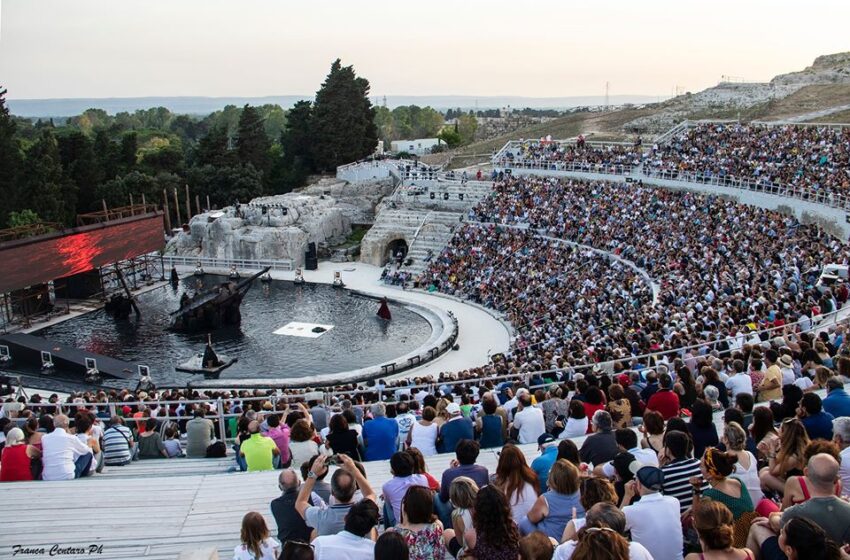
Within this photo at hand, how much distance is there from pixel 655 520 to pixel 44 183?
52.3 meters

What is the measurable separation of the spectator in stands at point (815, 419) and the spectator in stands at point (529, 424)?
11.4ft

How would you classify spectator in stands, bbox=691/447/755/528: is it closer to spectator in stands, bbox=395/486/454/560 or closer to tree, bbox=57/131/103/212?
spectator in stands, bbox=395/486/454/560

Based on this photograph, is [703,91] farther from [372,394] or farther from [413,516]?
[413,516]

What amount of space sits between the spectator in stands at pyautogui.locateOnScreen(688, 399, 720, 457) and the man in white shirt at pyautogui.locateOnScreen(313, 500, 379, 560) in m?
4.13

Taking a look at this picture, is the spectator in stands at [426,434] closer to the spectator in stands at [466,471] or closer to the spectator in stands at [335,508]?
the spectator in stands at [466,471]

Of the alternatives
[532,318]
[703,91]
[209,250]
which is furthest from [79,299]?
[703,91]

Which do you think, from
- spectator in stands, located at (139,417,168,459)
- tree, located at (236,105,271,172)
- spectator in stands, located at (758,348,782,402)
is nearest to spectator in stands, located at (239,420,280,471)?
spectator in stands, located at (139,417,168,459)

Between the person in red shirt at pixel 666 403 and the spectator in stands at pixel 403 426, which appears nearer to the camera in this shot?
the person in red shirt at pixel 666 403

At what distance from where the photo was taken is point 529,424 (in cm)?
1051

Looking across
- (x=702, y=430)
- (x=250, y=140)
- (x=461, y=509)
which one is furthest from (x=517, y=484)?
(x=250, y=140)

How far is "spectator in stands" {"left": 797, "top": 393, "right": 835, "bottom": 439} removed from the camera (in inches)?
316

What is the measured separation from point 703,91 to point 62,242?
5848cm

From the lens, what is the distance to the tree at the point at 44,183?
1953 inches

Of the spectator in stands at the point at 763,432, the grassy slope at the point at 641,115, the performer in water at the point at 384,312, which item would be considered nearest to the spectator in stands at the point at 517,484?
the spectator in stands at the point at 763,432
